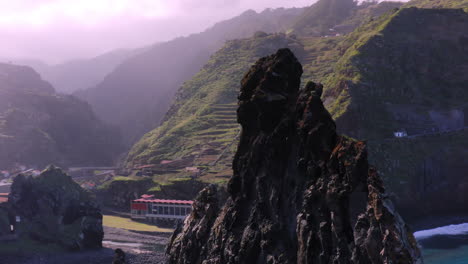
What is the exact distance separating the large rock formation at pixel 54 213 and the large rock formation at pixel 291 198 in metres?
65.9

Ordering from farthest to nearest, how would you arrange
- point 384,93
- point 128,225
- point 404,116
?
point 384,93 < point 404,116 < point 128,225

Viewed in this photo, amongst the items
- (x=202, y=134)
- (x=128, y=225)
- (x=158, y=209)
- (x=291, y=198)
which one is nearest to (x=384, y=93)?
(x=202, y=134)

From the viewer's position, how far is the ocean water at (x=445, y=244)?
7544 centimetres

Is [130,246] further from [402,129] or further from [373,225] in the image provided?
[373,225]

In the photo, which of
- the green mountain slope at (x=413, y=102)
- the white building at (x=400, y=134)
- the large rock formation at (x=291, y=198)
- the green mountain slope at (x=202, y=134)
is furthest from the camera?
the green mountain slope at (x=202, y=134)

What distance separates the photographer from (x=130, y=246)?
303 feet

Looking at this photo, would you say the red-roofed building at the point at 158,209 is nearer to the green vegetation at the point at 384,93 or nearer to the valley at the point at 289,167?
the valley at the point at 289,167

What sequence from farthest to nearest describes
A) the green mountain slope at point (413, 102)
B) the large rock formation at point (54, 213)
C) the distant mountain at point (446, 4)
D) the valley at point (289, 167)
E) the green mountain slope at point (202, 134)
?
the distant mountain at point (446, 4), the green mountain slope at point (202, 134), the green mountain slope at point (413, 102), the large rock formation at point (54, 213), the valley at point (289, 167)

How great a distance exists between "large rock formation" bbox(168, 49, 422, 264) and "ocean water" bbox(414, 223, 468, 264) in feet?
184

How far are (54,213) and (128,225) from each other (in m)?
20.9

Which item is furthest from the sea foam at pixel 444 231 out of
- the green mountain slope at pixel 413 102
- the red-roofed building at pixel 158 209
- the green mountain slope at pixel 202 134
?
the red-roofed building at pixel 158 209

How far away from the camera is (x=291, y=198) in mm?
22828

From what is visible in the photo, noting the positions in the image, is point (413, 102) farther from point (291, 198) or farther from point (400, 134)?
point (291, 198)

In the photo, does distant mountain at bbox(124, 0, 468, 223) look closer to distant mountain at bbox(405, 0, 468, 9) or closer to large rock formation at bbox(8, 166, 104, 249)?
distant mountain at bbox(405, 0, 468, 9)
